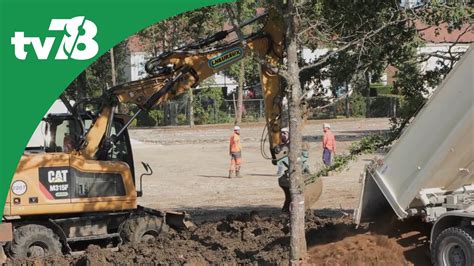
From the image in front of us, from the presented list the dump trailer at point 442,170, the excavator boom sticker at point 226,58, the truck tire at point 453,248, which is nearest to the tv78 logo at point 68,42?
the excavator boom sticker at point 226,58

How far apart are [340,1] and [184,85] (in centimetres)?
336

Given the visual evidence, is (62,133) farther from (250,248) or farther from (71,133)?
(250,248)

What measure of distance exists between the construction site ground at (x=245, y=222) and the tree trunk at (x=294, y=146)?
588 mm

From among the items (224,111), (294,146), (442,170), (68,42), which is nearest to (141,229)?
(68,42)

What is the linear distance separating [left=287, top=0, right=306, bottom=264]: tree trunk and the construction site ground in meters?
0.59

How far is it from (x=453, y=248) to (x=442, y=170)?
3.09 feet

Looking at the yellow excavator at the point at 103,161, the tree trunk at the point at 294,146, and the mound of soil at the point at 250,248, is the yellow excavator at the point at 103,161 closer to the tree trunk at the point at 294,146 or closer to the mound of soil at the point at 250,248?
the mound of soil at the point at 250,248

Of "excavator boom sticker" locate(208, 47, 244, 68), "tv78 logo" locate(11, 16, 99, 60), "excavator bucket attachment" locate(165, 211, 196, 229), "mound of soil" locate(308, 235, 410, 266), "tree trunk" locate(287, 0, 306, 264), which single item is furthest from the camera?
"excavator bucket attachment" locate(165, 211, 196, 229)

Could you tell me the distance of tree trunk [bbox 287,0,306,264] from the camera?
338 inches

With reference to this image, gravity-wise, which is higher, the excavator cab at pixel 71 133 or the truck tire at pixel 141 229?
the excavator cab at pixel 71 133

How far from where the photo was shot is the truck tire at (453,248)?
8.29 metres

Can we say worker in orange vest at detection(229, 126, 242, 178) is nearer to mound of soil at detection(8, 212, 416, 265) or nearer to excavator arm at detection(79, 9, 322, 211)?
mound of soil at detection(8, 212, 416, 265)

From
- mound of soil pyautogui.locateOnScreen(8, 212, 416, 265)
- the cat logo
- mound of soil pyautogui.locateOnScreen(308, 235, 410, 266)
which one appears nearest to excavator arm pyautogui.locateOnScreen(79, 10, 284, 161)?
the cat logo

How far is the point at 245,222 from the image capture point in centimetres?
1297
